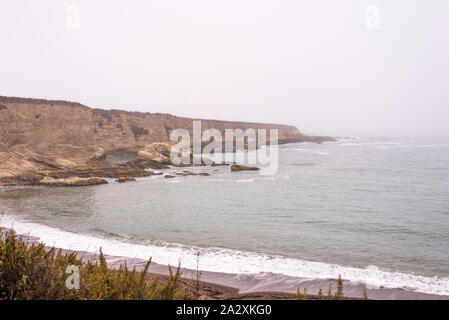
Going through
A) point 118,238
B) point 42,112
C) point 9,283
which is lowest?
point 118,238

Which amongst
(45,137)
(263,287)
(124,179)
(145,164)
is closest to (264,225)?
(263,287)

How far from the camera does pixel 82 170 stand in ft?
102

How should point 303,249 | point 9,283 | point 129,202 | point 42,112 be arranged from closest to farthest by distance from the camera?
point 9,283 < point 303,249 < point 129,202 < point 42,112

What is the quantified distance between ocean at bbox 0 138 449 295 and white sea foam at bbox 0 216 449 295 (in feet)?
0.11

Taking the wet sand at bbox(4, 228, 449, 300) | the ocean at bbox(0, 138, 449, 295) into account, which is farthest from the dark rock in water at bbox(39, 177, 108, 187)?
the wet sand at bbox(4, 228, 449, 300)

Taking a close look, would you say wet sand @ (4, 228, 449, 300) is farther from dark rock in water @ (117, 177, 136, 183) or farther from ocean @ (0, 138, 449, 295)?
dark rock in water @ (117, 177, 136, 183)

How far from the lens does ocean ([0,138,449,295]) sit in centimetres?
986

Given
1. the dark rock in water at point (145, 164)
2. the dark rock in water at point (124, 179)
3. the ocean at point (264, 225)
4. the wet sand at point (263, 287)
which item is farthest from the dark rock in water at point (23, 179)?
the wet sand at point (263, 287)

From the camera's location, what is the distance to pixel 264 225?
573 inches

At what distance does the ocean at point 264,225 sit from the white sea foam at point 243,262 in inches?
1.3

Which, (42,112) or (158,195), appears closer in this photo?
(158,195)
